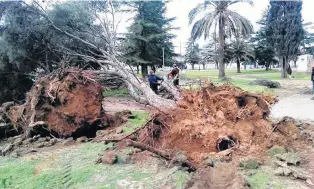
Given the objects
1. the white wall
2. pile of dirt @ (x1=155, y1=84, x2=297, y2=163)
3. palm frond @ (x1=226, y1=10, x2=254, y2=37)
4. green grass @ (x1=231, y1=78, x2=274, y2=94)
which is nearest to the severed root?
pile of dirt @ (x1=155, y1=84, x2=297, y2=163)

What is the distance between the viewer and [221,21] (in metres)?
25.8

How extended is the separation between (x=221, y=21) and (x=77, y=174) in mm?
22652

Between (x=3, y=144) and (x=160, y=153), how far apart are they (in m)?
4.99

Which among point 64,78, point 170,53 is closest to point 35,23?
point 64,78

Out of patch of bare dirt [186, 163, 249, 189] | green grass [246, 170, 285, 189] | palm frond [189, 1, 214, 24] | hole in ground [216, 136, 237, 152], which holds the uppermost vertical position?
palm frond [189, 1, 214, 24]

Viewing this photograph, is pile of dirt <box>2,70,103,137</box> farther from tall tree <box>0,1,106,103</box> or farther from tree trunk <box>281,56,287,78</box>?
tree trunk <box>281,56,287,78</box>

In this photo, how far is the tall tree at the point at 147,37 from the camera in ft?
84.7

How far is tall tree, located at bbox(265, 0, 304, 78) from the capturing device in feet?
91.9

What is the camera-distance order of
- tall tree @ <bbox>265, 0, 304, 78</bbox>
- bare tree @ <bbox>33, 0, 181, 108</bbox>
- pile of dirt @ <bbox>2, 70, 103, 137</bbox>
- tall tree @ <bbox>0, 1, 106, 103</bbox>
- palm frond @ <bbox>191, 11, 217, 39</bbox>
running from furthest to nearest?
tall tree @ <bbox>265, 0, 304, 78</bbox> → palm frond @ <bbox>191, 11, 217, 39</bbox> → tall tree @ <bbox>0, 1, 106, 103</bbox> → bare tree @ <bbox>33, 0, 181, 108</bbox> → pile of dirt @ <bbox>2, 70, 103, 137</bbox>

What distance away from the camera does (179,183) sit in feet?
15.1

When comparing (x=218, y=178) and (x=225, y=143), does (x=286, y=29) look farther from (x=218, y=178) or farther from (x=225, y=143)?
(x=218, y=178)

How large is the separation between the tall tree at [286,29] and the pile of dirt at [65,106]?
23.9 metres

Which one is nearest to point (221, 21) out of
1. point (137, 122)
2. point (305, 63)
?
point (305, 63)

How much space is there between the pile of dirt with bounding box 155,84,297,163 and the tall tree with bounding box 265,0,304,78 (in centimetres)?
2415
